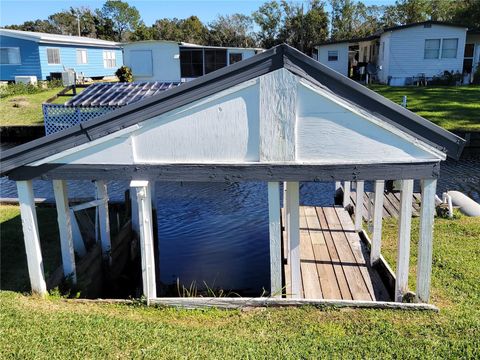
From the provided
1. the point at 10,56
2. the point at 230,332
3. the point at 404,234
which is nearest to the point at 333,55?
the point at 10,56

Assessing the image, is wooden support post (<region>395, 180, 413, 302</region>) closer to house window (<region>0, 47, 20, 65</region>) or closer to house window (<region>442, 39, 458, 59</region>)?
house window (<region>442, 39, 458, 59</region>)

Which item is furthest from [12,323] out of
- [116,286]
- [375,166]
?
[375,166]

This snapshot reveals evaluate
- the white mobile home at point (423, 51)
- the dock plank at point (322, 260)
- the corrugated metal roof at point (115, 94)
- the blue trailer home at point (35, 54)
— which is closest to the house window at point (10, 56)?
the blue trailer home at point (35, 54)

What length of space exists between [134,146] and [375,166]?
2.95 m

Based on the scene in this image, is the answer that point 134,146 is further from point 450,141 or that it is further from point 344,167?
point 450,141

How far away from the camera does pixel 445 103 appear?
23516 millimetres

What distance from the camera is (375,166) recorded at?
5680 millimetres

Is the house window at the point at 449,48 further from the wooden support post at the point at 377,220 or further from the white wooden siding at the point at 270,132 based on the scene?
the white wooden siding at the point at 270,132

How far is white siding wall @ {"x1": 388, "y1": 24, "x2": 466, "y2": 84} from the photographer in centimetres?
3041

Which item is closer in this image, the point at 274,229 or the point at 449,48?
the point at 274,229

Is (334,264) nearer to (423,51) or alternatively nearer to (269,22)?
(423,51)

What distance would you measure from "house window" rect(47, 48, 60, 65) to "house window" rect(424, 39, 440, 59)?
25.8 meters

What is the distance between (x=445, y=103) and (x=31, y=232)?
72.4 feet

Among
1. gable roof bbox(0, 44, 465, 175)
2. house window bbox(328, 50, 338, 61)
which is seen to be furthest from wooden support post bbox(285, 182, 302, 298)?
house window bbox(328, 50, 338, 61)
